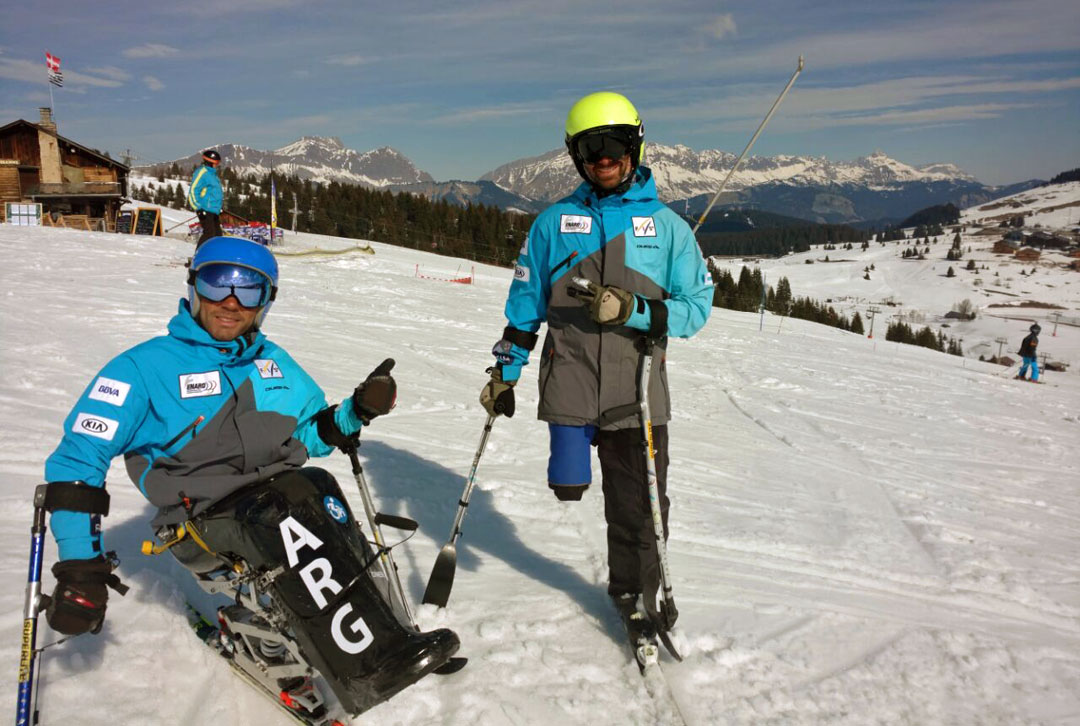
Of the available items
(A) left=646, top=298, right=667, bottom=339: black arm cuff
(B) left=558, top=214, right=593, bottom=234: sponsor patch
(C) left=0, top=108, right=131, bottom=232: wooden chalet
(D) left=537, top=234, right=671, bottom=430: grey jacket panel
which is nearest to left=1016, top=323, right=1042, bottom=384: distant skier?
(D) left=537, top=234, right=671, bottom=430: grey jacket panel

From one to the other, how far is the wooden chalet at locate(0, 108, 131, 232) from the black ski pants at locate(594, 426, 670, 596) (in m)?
36.2

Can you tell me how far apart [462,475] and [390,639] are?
3.67 meters

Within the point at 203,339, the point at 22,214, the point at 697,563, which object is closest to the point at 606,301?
the point at 203,339

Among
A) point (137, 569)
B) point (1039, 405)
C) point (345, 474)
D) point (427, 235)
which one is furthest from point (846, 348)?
point (427, 235)

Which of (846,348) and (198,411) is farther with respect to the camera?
(846,348)

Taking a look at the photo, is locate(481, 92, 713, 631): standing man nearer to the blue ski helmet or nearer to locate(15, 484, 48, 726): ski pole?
the blue ski helmet

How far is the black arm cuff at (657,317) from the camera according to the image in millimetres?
3312

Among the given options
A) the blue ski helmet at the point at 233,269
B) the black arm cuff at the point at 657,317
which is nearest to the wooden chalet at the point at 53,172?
the blue ski helmet at the point at 233,269

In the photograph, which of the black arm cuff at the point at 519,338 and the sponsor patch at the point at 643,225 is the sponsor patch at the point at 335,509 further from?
the sponsor patch at the point at 643,225

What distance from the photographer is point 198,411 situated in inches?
111

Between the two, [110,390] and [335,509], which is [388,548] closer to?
[335,509]

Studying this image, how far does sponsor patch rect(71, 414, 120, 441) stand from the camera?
2514mm

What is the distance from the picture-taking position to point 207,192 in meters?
11.5

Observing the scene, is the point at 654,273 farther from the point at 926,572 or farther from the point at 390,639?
the point at 926,572
